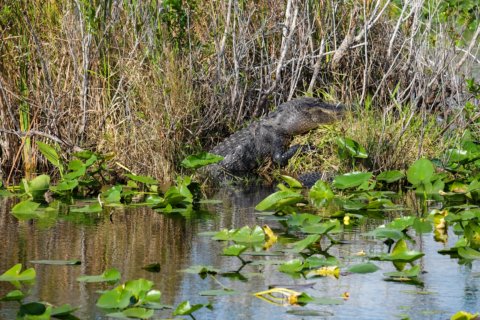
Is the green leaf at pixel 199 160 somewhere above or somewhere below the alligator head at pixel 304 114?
below

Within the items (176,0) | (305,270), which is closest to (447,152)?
(176,0)

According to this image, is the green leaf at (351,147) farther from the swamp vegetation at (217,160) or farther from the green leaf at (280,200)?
the green leaf at (280,200)

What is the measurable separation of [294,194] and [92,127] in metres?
3.01

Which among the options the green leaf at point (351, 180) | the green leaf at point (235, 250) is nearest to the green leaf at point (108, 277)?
the green leaf at point (235, 250)


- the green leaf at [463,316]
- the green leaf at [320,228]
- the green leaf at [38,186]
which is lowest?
the green leaf at [463,316]

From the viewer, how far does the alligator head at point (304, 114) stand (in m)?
9.94

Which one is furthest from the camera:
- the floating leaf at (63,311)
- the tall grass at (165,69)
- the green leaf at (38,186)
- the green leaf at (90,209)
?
the tall grass at (165,69)

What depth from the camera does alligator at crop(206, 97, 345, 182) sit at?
977 cm

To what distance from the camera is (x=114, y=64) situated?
961 centimetres

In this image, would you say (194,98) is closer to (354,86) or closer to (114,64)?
(114,64)

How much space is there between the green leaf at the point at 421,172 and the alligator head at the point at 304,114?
7.61ft

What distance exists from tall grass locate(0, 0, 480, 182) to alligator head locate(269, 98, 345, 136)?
211mm

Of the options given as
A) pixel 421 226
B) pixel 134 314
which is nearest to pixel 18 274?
pixel 134 314

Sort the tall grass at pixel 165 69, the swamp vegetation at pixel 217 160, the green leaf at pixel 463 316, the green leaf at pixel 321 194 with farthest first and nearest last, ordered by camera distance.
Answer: the tall grass at pixel 165 69, the green leaf at pixel 321 194, the swamp vegetation at pixel 217 160, the green leaf at pixel 463 316
